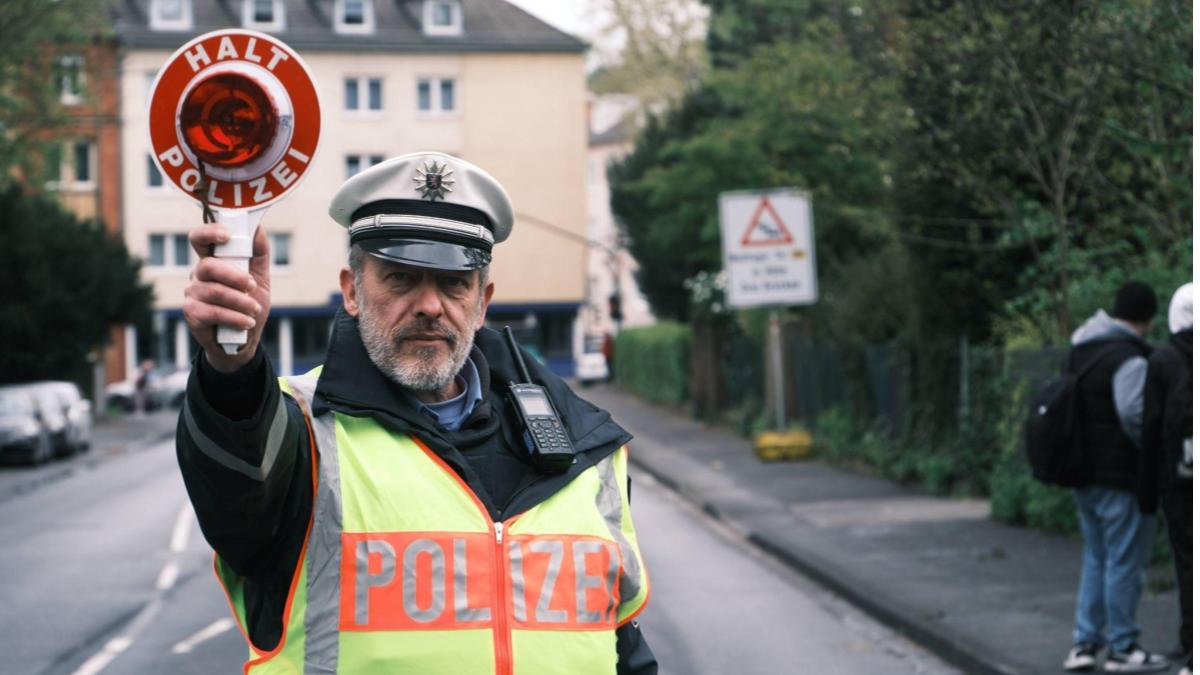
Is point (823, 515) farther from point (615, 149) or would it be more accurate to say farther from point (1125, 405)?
point (615, 149)

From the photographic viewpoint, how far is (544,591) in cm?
289

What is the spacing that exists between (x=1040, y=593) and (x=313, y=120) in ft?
30.0

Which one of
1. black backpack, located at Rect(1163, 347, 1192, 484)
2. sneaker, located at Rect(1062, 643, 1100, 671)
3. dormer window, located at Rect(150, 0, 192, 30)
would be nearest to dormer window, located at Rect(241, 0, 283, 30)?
dormer window, located at Rect(150, 0, 192, 30)

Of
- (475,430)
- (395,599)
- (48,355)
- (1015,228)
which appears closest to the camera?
(395,599)

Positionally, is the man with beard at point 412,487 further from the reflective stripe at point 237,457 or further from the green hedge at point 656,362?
the green hedge at point 656,362

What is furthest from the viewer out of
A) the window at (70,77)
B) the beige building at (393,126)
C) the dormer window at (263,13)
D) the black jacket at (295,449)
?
the dormer window at (263,13)

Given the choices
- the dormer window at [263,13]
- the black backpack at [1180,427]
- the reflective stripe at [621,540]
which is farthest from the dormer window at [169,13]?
the reflective stripe at [621,540]

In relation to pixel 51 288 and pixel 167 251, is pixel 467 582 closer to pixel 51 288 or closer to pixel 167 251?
pixel 51 288

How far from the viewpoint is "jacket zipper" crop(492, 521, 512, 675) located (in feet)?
9.27

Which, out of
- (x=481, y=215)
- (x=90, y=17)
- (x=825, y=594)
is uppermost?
(x=90, y=17)

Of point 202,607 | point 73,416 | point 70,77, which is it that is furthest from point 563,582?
point 73,416

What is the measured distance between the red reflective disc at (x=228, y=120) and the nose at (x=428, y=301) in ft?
1.91

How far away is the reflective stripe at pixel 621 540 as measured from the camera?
9.98 ft

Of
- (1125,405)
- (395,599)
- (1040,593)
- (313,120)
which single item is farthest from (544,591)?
(1040,593)
